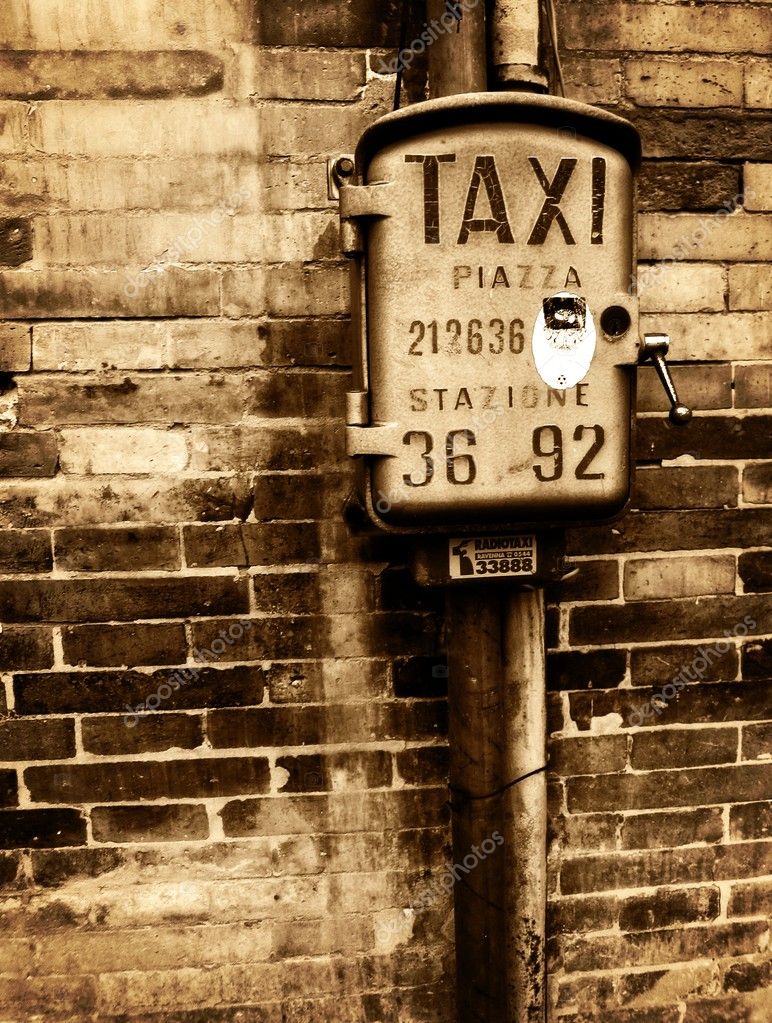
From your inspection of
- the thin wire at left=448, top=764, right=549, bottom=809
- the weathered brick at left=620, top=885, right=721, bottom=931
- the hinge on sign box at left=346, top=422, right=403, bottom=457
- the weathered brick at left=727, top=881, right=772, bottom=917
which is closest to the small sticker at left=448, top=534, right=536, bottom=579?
the hinge on sign box at left=346, top=422, right=403, bottom=457

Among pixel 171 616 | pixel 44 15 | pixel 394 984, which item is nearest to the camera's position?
pixel 44 15

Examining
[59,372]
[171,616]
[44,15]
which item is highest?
[44,15]

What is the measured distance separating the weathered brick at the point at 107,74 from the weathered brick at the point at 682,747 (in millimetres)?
1509

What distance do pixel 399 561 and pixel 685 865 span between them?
0.88 metres

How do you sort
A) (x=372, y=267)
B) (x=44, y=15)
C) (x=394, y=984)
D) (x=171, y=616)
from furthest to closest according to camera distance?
(x=394, y=984), (x=171, y=616), (x=44, y=15), (x=372, y=267)

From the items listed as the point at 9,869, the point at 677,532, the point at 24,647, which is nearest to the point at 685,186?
the point at 677,532

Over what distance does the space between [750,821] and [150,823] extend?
1.23 metres

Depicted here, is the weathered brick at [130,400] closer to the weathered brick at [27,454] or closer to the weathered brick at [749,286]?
the weathered brick at [27,454]

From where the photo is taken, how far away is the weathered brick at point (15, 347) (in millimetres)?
1329

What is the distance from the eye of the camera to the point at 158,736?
4.64 ft

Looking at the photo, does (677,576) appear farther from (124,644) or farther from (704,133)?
(124,644)

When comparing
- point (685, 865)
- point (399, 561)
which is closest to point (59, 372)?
point (399, 561)

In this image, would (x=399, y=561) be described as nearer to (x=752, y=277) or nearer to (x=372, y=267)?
(x=372, y=267)

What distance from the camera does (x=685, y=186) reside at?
138cm
